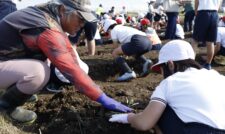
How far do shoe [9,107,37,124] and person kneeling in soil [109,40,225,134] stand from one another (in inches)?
46.5

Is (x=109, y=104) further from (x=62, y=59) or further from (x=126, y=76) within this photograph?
(x=126, y=76)

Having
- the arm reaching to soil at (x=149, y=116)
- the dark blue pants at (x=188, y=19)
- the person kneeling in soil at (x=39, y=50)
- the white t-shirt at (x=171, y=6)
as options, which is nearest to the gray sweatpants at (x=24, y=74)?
the person kneeling in soil at (x=39, y=50)

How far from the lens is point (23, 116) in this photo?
167 inches

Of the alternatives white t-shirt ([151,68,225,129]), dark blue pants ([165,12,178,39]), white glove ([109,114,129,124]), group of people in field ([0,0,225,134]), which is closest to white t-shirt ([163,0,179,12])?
dark blue pants ([165,12,178,39])

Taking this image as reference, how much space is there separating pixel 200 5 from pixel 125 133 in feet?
12.4

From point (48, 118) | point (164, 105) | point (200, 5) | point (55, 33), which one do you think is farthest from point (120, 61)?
point (164, 105)

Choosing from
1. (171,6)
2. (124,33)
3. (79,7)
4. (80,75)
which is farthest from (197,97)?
(171,6)

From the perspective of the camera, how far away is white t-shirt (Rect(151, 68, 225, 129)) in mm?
3246

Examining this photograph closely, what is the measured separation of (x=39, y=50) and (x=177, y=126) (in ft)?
4.89

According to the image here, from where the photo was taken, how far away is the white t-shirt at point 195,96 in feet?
10.6

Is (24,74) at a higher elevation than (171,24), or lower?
higher

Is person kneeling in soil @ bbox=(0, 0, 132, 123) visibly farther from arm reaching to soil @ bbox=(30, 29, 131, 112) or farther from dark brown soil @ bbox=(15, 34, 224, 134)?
dark brown soil @ bbox=(15, 34, 224, 134)

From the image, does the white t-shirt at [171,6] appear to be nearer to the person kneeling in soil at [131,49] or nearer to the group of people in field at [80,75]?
the person kneeling in soil at [131,49]

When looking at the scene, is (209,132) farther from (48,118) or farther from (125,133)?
(48,118)
